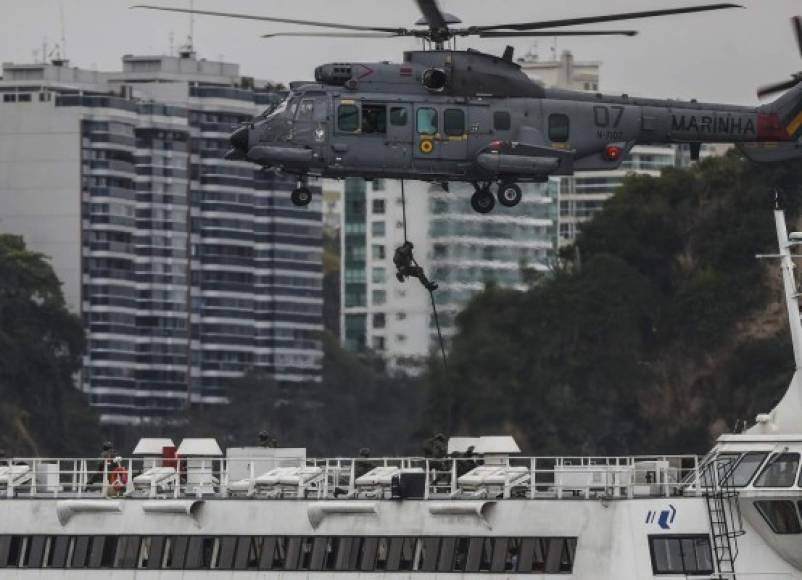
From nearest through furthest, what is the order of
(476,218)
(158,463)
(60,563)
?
(60,563), (158,463), (476,218)

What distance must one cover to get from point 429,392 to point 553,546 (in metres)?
77.9

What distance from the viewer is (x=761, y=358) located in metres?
145

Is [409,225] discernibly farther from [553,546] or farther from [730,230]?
[553,546]

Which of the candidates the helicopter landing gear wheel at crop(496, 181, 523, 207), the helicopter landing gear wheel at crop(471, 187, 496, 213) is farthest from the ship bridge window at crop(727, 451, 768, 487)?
the helicopter landing gear wheel at crop(496, 181, 523, 207)

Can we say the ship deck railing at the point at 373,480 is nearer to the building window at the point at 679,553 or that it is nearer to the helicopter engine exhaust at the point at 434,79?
the building window at the point at 679,553

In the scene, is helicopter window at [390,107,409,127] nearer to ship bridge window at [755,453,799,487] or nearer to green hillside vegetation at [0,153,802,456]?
ship bridge window at [755,453,799,487]

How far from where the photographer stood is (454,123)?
89.9m

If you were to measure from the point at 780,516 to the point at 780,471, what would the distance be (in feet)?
Result: 3.15

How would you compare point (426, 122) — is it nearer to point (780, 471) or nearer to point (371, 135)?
point (371, 135)

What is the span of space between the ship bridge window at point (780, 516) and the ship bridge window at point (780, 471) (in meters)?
0.41

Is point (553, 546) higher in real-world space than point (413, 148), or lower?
lower

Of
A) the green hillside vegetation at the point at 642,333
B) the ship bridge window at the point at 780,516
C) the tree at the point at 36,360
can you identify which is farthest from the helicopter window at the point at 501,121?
the tree at the point at 36,360

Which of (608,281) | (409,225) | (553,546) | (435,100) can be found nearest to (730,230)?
(608,281)

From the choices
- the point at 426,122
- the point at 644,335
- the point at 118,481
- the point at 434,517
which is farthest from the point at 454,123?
the point at 644,335
